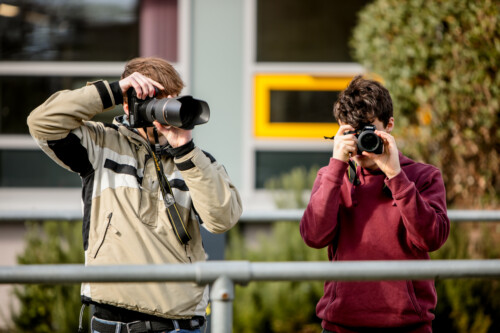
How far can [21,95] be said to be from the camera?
5660 millimetres

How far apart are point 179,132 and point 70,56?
12.8 ft

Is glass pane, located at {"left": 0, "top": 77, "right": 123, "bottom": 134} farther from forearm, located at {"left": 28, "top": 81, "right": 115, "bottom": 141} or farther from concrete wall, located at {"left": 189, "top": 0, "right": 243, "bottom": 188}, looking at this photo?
forearm, located at {"left": 28, "top": 81, "right": 115, "bottom": 141}

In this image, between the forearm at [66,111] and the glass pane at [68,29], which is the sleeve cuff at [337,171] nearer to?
the forearm at [66,111]

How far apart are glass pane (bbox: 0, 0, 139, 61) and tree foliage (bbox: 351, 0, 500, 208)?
221cm

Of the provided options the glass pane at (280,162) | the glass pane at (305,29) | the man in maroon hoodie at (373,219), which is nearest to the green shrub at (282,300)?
the glass pane at (280,162)

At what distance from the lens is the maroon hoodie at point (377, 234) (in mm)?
2045

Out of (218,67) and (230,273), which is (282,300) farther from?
(230,273)

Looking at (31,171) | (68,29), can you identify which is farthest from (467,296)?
(68,29)

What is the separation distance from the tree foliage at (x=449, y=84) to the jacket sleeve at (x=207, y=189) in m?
2.60

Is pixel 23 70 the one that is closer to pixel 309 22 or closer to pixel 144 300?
pixel 309 22

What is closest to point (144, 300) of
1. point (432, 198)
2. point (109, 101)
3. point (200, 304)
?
point (200, 304)

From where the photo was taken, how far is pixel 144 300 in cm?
209

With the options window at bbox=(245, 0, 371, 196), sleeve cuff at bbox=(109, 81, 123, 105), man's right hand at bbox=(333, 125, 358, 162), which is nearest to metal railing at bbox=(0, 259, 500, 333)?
man's right hand at bbox=(333, 125, 358, 162)

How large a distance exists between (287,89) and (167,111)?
3.75 m
